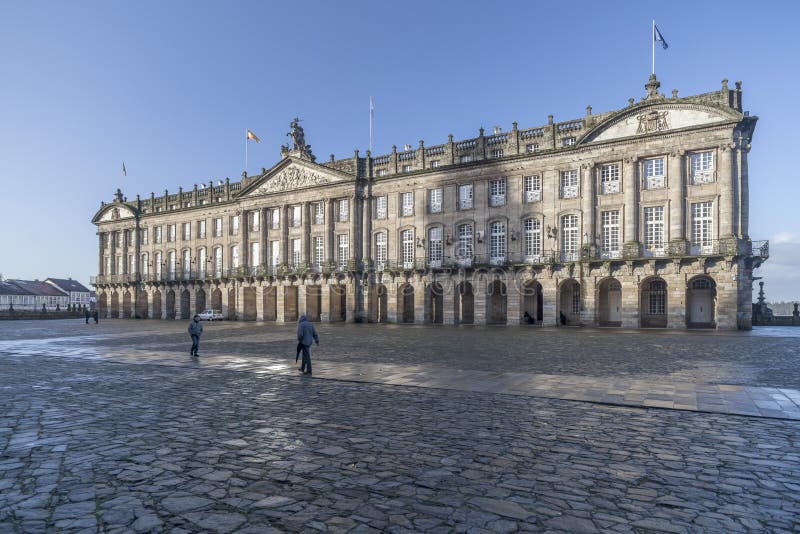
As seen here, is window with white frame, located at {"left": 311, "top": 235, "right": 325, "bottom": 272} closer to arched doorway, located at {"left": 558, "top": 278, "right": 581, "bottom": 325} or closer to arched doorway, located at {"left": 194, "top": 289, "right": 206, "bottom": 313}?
arched doorway, located at {"left": 194, "top": 289, "right": 206, "bottom": 313}

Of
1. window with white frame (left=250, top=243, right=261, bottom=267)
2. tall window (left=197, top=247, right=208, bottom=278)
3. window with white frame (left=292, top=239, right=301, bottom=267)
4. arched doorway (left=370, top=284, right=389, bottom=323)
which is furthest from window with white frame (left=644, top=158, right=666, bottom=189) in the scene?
tall window (left=197, top=247, right=208, bottom=278)

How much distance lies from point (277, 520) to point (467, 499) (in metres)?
1.74

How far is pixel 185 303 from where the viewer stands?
60.1 metres

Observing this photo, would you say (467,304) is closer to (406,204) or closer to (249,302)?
(406,204)

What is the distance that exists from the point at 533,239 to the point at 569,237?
2.71 m

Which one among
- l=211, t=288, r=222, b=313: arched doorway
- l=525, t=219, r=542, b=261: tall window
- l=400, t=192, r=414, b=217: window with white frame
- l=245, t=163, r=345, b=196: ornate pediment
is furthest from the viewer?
l=211, t=288, r=222, b=313: arched doorway

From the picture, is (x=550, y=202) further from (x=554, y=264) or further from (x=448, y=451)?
(x=448, y=451)

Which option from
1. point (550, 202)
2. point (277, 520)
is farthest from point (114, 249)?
point (277, 520)

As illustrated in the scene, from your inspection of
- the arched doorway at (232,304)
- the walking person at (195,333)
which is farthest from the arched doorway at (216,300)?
the walking person at (195,333)

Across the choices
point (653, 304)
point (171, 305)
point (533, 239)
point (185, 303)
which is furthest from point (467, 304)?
point (171, 305)

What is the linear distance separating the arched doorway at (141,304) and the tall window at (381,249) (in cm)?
3515

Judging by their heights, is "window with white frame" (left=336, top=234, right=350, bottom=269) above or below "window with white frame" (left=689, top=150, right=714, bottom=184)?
below

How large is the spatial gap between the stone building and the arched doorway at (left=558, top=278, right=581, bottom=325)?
85 millimetres

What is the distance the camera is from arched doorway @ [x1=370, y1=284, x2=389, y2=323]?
150 feet
